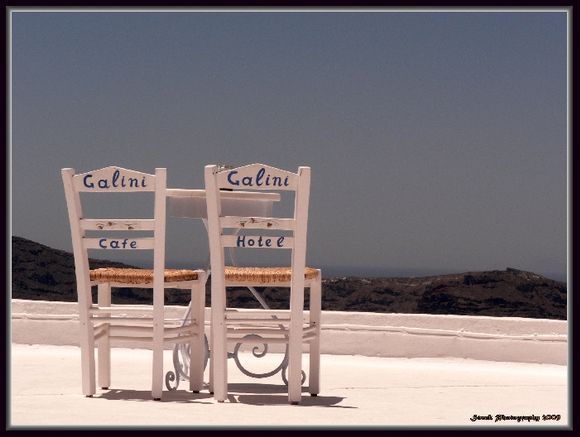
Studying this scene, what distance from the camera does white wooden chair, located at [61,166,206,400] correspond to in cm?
492

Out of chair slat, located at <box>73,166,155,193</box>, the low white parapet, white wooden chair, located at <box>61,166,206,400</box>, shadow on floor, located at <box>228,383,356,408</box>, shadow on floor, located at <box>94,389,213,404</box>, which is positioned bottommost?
shadow on floor, located at <box>228,383,356,408</box>

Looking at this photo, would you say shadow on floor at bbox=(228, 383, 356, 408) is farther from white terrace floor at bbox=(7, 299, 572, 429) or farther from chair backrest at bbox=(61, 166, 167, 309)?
chair backrest at bbox=(61, 166, 167, 309)

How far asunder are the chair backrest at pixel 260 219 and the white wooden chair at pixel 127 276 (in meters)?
0.22

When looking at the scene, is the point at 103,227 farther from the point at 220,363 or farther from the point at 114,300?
the point at 114,300

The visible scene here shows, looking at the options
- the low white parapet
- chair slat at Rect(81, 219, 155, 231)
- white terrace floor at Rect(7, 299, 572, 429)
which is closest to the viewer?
white terrace floor at Rect(7, 299, 572, 429)

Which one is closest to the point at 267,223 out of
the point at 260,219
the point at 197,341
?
the point at 260,219

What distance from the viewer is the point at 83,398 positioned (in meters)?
5.11

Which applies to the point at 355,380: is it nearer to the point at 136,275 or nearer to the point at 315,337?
the point at 315,337

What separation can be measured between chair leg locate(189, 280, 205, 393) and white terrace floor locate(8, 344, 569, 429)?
0.21ft

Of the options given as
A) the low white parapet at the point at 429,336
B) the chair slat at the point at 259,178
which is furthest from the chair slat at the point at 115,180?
the low white parapet at the point at 429,336

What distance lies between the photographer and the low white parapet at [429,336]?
7098 millimetres

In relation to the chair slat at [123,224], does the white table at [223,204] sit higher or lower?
higher

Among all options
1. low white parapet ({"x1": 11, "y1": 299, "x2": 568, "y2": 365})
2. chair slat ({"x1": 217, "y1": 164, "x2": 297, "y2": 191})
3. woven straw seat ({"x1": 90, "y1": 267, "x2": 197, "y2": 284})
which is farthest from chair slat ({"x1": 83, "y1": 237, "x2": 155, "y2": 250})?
low white parapet ({"x1": 11, "y1": 299, "x2": 568, "y2": 365})

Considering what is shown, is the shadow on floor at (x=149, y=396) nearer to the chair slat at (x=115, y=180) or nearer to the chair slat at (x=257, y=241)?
the chair slat at (x=257, y=241)
